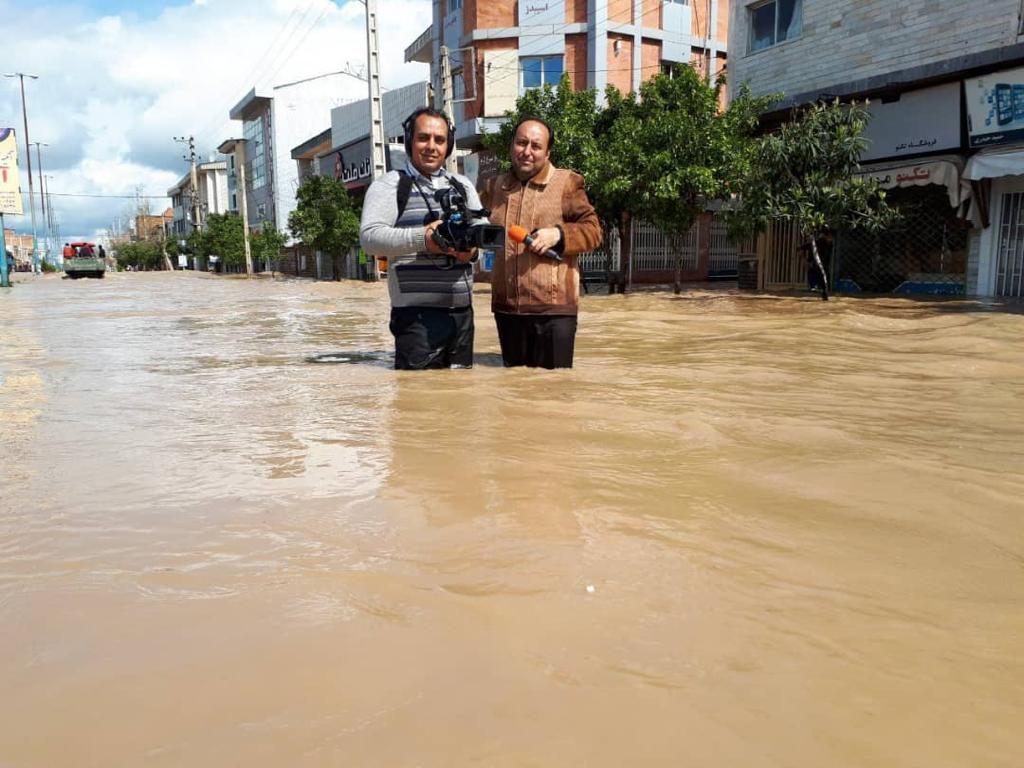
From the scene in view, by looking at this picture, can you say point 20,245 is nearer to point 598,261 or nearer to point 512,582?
point 598,261

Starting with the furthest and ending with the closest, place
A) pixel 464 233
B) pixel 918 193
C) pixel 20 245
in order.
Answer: pixel 20 245
pixel 918 193
pixel 464 233

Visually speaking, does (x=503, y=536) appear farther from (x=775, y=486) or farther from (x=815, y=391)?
(x=815, y=391)

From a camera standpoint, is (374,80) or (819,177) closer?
(819,177)

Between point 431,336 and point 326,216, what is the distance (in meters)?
27.6

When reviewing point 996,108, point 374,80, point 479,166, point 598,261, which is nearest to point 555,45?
point 479,166

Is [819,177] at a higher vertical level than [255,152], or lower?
lower

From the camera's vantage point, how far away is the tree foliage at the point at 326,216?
3033 centimetres

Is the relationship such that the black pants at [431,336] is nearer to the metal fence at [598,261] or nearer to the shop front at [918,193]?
the shop front at [918,193]

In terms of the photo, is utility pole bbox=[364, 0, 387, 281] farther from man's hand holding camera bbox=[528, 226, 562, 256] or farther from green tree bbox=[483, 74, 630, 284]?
man's hand holding camera bbox=[528, 226, 562, 256]

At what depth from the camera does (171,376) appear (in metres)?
5.25

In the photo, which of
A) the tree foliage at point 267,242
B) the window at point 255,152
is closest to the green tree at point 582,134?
the tree foliage at point 267,242

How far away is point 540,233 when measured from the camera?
13.5 feet

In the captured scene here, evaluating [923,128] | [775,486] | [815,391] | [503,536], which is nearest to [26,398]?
[503,536]

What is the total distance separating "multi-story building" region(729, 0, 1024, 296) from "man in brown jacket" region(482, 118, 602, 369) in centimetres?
1013
